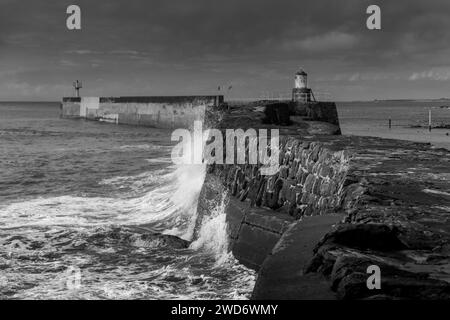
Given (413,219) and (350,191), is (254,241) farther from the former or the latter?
(413,219)

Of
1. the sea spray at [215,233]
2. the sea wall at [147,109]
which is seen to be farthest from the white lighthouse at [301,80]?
the sea wall at [147,109]

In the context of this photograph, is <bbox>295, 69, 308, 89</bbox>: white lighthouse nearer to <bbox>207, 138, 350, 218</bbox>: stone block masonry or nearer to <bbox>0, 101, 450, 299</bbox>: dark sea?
<bbox>0, 101, 450, 299</bbox>: dark sea

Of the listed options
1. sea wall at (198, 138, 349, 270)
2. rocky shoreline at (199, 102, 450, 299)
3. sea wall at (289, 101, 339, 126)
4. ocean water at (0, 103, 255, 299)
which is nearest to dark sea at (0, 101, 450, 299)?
ocean water at (0, 103, 255, 299)

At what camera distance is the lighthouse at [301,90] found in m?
23.6

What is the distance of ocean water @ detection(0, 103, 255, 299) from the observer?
336 inches

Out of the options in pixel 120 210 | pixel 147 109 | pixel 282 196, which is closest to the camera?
pixel 282 196

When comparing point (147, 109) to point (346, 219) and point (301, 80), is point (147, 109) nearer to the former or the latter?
point (301, 80)

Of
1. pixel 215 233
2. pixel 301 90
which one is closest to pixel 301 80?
pixel 301 90

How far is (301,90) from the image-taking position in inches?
934

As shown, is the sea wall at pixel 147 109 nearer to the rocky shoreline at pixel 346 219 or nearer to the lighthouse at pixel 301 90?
the lighthouse at pixel 301 90

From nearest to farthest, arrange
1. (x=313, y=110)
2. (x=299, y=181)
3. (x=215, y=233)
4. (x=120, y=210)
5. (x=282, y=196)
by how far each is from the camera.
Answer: (x=299, y=181)
(x=282, y=196)
(x=215, y=233)
(x=120, y=210)
(x=313, y=110)

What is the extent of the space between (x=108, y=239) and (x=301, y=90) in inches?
563

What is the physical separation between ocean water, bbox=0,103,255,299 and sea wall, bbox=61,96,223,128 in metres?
25.5
